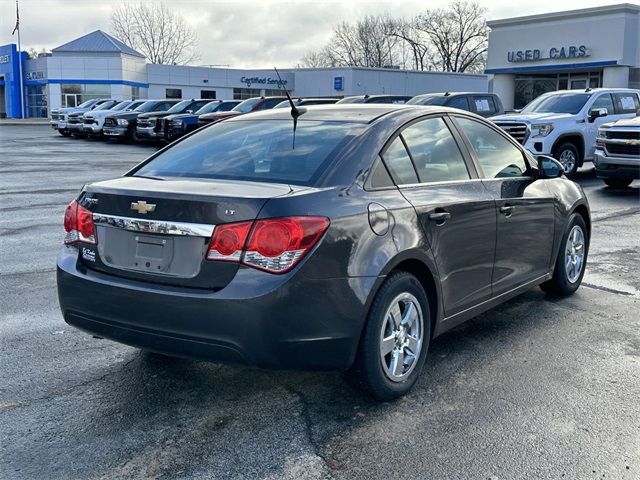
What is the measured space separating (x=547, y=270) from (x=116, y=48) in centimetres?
5883

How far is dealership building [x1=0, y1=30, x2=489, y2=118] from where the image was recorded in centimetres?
5438

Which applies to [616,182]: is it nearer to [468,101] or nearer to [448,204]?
[468,101]

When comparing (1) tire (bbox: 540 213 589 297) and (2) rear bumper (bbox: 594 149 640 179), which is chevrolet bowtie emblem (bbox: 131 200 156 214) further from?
(2) rear bumper (bbox: 594 149 640 179)

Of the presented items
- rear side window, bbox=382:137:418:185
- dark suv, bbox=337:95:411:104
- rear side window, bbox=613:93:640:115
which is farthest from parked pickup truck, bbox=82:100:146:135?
rear side window, bbox=382:137:418:185

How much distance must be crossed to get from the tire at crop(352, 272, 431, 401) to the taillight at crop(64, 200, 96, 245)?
5.15ft

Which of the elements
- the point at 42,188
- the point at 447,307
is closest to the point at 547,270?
the point at 447,307

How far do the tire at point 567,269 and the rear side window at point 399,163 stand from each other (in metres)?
2.17

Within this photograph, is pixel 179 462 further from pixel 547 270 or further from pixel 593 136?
pixel 593 136

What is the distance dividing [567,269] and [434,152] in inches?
85.2

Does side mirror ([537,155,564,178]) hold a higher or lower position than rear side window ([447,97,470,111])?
lower

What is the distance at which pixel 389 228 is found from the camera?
376 cm

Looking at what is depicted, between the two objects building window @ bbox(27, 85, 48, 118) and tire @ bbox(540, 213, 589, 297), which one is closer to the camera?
tire @ bbox(540, 213, 589, 297)

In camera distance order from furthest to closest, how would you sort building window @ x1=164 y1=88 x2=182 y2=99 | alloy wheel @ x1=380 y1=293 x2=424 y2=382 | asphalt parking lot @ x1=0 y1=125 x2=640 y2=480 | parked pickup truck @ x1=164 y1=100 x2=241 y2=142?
1. building window @ x1=164 y1=88 x2=182 y2=99
2. parked pickup truck @ x1=164 y1=100 x2=241 y2=142
3. alloy wheel @ x1=380 y1=293 x2=424 y2=382
4. asphalt parking lot @ x1=0 y1=125 x2=640 y2=480

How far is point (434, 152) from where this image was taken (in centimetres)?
450
